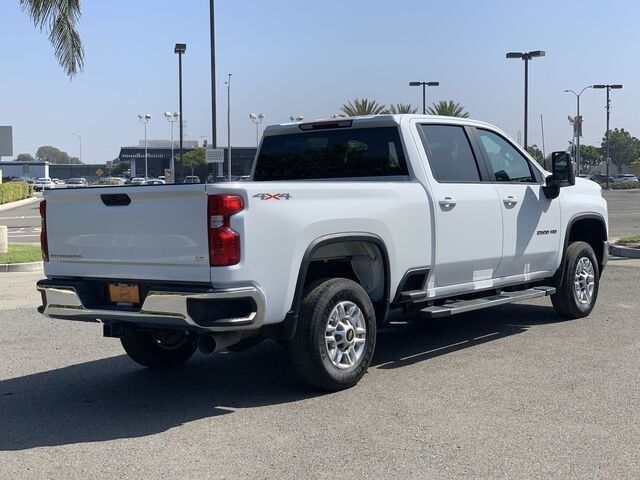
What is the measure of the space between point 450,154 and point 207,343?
10.1 ft

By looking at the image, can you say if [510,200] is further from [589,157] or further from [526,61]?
[589,157]

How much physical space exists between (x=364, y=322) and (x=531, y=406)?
55.5 inches

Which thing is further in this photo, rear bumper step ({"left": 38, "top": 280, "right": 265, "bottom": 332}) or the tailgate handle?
the tailgate handle

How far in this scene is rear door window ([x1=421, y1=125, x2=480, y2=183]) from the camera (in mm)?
7277

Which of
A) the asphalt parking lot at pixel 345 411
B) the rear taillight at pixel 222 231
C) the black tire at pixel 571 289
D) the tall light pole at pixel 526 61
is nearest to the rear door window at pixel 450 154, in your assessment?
the asphalt parking lot at pixel 345 411

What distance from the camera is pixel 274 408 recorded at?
19.2 ft

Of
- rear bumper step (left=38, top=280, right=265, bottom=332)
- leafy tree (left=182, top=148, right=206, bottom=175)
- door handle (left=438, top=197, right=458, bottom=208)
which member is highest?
leafy tree (left=182, top=148, right=206, bottom=175)

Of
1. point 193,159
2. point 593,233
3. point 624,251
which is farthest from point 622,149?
point 593,233

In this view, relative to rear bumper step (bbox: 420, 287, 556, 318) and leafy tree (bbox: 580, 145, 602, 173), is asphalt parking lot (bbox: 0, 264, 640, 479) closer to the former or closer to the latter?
rear bumper step (bbox: 420, 287, 556, 318)

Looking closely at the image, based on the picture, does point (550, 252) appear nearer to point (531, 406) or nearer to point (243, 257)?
point (531, 406)

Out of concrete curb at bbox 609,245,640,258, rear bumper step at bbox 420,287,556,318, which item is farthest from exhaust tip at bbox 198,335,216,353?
concrete curb at bbox 609,245,640,258

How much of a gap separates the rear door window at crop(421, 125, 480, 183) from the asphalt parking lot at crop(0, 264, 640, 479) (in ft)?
5.37

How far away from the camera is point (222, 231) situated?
5.34 meters

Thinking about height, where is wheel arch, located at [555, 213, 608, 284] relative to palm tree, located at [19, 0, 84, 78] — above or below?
below
